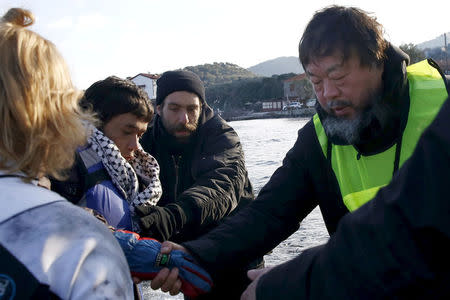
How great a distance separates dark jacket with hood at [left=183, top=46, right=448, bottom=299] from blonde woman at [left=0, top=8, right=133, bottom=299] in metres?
1.20

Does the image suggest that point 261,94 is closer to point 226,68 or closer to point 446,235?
point 226,68

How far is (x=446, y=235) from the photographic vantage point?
0.87 m

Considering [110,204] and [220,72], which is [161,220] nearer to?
[110,204]

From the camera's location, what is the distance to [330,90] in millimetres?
2617

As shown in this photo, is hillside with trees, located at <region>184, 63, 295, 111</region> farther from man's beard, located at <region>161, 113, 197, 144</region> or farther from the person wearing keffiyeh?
the person wearing keffiyeh

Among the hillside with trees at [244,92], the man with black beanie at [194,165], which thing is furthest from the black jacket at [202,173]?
the hillside with trees at [244,92]

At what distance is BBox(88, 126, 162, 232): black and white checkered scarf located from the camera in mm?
2414

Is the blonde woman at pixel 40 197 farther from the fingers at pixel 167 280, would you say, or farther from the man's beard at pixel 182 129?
the man's beard at pixel 182 129

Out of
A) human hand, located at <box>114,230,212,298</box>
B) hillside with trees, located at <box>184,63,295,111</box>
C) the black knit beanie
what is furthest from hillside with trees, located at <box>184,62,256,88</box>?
human hand, located at <box>114,230,212,298</box>

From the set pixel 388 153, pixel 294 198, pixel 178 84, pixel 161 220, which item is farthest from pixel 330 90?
pixel 178 84

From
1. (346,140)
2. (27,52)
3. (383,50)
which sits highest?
(27,52)

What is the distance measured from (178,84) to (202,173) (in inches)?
35.4

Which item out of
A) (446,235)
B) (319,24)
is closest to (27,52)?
(446,235)

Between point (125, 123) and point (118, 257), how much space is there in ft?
5.10
